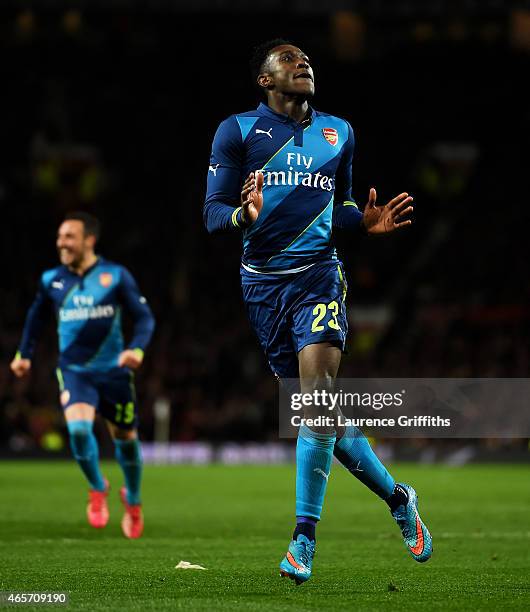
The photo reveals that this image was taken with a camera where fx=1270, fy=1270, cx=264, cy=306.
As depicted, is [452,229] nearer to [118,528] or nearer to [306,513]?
[118,528]

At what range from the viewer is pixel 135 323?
10172 millimetres

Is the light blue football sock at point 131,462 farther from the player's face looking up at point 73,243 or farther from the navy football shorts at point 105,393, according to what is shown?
the player's face looking up at point 73,243

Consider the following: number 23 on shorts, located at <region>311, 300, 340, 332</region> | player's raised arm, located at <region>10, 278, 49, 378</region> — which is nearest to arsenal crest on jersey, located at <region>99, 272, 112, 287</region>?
player's raised arm, located at <region>10, 278, 49, 378</region>

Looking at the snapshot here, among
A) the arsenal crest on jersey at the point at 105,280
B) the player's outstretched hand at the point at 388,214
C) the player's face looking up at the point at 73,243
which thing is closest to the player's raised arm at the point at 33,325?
the player's face looking up at the point at 73,243

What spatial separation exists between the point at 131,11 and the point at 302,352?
18.4 m

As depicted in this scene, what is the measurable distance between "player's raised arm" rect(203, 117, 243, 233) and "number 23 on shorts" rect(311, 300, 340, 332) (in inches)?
25.9

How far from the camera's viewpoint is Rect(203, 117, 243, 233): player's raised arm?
6395mm

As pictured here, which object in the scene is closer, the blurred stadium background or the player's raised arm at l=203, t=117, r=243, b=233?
the player's raised arm at l=203, t=117, r=243, b=233

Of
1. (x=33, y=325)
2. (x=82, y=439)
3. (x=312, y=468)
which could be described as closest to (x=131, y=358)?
(x=82, y=439)

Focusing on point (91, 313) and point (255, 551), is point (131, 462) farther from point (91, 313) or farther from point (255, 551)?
point (255, 551)

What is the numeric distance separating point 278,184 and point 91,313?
410cm

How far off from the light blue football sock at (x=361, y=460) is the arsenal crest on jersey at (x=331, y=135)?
1515mm

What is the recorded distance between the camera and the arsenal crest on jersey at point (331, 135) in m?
6.73

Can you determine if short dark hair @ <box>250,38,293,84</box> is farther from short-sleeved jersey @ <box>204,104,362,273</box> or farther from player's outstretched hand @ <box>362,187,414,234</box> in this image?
player's outstretched hand @ <box>362,187,414,234</box>
